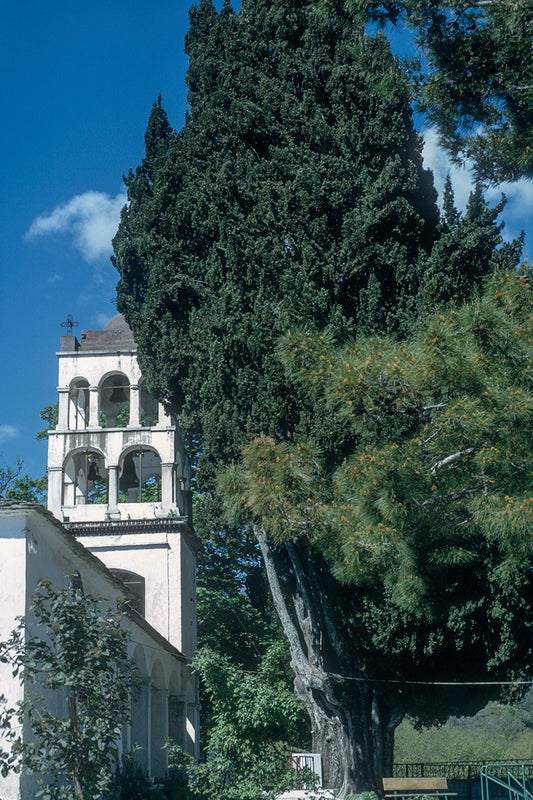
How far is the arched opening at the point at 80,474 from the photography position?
972 inches

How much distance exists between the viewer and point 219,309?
53.4 feet

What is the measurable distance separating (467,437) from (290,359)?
225 cm

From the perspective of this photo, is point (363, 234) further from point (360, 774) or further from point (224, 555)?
point (224, 555)

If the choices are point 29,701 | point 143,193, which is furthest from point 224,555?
point 29,701

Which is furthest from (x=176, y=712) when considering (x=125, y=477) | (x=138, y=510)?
(x=125, y=477)

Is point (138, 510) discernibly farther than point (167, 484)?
No

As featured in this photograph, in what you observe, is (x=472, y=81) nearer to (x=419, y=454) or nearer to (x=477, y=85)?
(x=477, y=85)

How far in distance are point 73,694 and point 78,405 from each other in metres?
17.6

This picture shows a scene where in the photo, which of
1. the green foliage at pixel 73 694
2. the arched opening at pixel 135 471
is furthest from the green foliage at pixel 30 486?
the green foliage at pixel 73 694

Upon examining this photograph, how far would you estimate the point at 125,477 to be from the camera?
85.1 feet

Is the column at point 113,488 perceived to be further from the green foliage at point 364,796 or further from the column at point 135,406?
the green foliage at point 364,796

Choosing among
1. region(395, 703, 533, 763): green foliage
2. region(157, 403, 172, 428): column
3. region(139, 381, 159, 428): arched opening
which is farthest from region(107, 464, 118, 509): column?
region(395, 703, 533, 763): green foliage

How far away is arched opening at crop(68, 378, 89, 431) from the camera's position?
25.5 m

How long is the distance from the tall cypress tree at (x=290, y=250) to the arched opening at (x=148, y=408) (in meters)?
6.98
